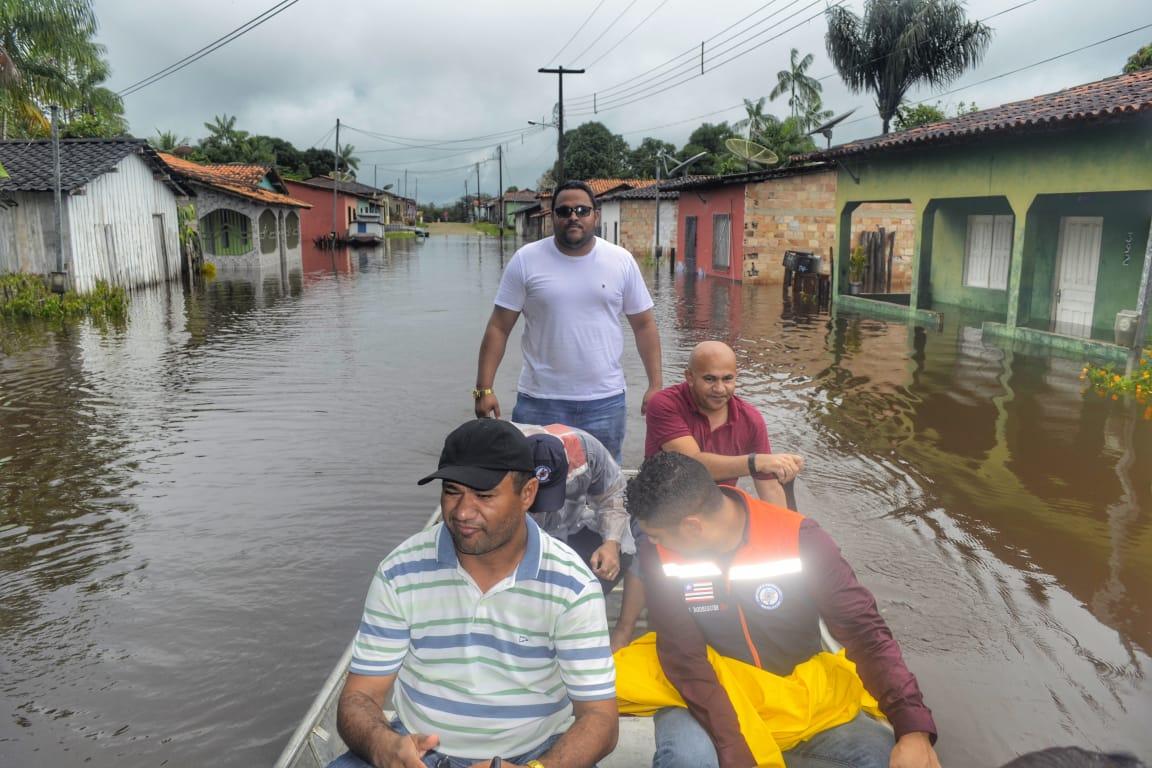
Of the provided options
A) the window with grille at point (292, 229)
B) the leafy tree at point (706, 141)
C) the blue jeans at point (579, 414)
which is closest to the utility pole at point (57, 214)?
the blue jeans at point (579, 414)

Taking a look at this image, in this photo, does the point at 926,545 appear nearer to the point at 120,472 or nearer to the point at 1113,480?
the point at 1113,480

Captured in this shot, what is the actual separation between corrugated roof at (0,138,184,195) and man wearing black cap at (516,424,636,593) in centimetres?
1975

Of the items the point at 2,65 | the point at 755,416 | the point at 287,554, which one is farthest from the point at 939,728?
the point at 2,65

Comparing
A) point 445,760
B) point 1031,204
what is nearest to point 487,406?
point 445,760

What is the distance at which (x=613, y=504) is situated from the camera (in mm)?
3891

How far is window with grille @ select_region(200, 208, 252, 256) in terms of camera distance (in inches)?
1378

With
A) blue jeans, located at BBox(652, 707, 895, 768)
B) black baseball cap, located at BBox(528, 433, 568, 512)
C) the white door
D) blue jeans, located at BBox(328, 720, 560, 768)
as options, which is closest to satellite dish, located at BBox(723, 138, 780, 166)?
the white door

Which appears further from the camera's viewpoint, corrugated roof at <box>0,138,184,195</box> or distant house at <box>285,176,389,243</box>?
distant house at <box>285,176,389,243</box>

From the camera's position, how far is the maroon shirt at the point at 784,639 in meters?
2.62

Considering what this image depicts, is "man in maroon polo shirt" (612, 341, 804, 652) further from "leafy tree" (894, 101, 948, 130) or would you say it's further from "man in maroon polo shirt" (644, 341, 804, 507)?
"leafy tree" (894, 101, 948, 130)

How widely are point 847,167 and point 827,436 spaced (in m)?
12.3

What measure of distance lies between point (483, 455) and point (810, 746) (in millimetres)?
1379

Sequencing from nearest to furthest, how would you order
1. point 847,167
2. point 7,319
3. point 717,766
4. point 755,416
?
point 717,766 → point 755,416 → point 7,319 → point 847,167

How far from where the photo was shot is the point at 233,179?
118ft
